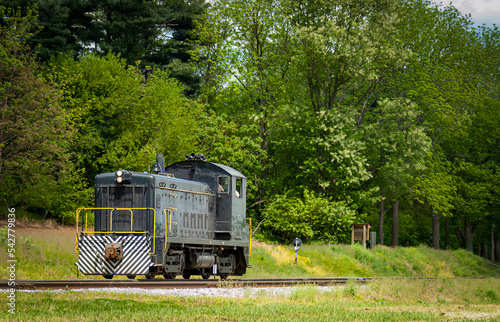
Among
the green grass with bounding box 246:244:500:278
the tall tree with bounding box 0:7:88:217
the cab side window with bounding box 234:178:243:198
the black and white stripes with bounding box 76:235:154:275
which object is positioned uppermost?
the tall tree with bounding box 0:7:88:217

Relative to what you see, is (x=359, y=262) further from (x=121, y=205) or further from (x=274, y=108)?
(x=121, y=205)

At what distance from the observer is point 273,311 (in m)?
10.6

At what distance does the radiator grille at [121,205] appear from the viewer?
50.3ft

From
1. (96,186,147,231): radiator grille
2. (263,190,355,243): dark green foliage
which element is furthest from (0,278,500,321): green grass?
(263,190,355,243): dark green foliage

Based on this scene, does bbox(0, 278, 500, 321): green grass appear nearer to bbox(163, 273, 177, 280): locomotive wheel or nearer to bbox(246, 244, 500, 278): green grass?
bbox(163, 273, 177, 280): locomotive wheel

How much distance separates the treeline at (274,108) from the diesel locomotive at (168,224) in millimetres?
11194

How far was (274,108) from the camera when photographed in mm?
37438

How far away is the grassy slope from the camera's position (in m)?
18.1

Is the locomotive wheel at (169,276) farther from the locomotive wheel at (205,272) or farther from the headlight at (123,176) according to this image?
the headlight at (123,176)

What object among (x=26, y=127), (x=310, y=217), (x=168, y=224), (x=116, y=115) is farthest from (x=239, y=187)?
(x=116, y=115)

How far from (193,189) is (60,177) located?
14.9m

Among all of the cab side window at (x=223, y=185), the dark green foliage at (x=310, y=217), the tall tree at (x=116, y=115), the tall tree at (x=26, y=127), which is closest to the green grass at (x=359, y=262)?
the dark green foliage at (x=310, y=217)

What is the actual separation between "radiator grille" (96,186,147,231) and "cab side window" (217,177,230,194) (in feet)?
11.0

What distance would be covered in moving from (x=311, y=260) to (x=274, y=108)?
42.5ft
